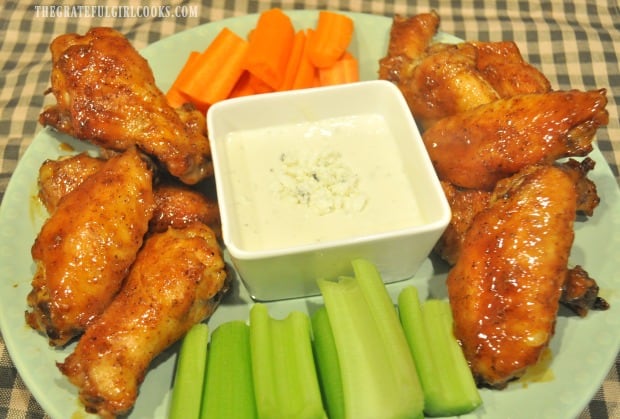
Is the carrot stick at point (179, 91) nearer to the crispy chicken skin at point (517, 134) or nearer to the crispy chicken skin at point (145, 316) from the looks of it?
the crispy chicken skin at point (145, 316)

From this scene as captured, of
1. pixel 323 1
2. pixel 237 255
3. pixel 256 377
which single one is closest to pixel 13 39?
pixel 323 1

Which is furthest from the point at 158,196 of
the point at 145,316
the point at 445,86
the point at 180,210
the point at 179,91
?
the point at 445,86

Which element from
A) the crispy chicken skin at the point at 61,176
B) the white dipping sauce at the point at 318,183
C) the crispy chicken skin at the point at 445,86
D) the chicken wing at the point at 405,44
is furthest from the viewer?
the chicken wing at the point at 405,44

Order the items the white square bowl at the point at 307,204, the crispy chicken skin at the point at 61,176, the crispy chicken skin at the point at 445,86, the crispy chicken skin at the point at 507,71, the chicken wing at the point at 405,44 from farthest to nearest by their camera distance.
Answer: the chicken wing at the point at 405,44 → the crispy chicken skin at the point at 507,71 → the crispy chicken skin at the point at 445,86 → the crispy chicken skin at the point at 61,176 → the white square bowl at the point at 307,204

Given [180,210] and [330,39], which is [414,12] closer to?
[330,39]

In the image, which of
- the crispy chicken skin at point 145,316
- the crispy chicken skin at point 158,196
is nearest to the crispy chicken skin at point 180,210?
the crispy chicken skin at point 158,196

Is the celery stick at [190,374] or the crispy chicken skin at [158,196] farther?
the crispy chicken skin at [158,196]

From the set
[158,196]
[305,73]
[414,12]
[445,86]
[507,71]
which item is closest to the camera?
[158,196]

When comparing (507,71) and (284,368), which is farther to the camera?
(507,71)
